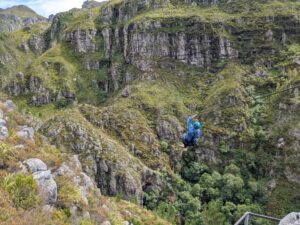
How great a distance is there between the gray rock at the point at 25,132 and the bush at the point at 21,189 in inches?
240

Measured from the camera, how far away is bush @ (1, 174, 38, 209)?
18.4m

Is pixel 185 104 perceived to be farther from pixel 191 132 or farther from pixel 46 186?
pixel 46 186

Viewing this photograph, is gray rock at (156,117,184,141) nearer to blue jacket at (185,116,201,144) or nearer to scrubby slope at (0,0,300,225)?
scrubby slope at (0,0,300,225)

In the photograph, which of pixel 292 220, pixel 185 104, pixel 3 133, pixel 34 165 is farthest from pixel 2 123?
pixel 185 104

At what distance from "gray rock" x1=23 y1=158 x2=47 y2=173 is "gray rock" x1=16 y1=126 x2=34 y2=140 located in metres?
3.15

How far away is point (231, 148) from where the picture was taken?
428ft

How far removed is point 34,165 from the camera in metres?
22.2

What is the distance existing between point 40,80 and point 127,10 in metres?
52.1

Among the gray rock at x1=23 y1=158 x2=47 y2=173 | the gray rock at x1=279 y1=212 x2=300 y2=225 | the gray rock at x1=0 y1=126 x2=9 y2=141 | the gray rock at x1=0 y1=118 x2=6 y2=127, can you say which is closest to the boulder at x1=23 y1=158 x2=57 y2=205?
the gray rock at x1=23 y1=158 x2=47 y2=173

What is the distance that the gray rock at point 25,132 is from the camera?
25633 millimetres

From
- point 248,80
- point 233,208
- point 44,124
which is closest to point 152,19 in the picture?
point 248,80

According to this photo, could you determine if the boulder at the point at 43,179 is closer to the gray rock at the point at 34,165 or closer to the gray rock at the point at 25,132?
the gray rock at the point at 34,165

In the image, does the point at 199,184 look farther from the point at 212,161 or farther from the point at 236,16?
the point at 236,16

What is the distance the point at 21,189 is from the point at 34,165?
11.2 ft
